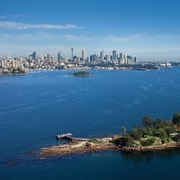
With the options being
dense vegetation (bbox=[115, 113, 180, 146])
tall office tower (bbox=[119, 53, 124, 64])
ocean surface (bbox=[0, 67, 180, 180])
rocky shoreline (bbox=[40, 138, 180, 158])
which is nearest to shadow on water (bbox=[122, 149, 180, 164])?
ocean surface (bbox=[0, 67, 180, 180])

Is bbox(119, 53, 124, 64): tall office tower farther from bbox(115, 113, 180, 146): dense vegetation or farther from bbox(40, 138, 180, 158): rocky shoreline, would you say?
bbox(40, 138, 180, 158): rocky shoreline

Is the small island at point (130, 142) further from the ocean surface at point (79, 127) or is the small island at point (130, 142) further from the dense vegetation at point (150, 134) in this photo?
the ocean surface at point (79, 127)

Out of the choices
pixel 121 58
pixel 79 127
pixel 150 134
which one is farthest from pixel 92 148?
pixel 121 58

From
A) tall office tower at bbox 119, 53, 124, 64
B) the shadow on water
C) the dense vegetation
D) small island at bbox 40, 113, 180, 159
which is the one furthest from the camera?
tall office tower at bbox 119, 53, 124, 64

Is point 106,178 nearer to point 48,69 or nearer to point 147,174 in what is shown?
point 147,174

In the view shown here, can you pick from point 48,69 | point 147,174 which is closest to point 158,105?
point 147,174

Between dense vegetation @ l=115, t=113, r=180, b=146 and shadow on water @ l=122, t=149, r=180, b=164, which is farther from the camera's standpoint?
dense vegetation @ l=115, t=113, r=180, b=146

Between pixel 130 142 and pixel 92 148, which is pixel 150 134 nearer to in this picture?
pixel 130 142
